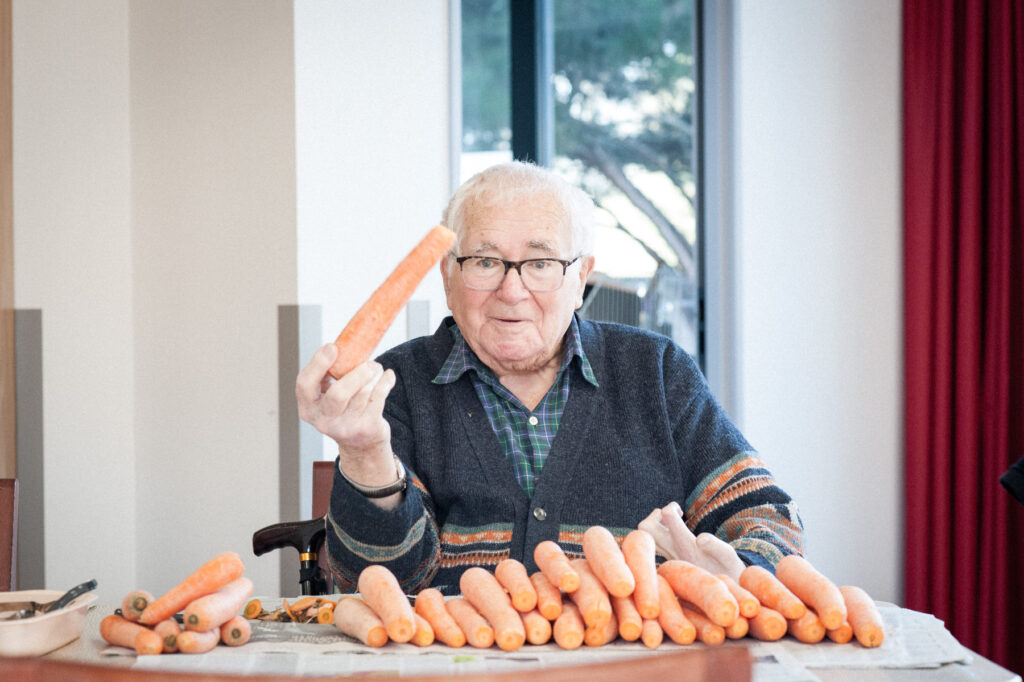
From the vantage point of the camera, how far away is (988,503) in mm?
2842

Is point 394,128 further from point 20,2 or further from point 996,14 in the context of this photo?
point 996,14

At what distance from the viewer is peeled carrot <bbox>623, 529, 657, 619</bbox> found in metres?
1.01

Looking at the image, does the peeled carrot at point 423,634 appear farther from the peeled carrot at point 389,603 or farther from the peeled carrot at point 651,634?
the peeled carrot at point 651,634

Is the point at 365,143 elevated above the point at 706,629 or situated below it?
above

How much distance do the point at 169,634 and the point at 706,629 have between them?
0.57 meters

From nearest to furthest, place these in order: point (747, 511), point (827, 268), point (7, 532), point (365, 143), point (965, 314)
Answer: point (747, 511) < point (7, 532) < point (965, 314) < point (827, 268) < point (365, 143)

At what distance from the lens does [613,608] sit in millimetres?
1041

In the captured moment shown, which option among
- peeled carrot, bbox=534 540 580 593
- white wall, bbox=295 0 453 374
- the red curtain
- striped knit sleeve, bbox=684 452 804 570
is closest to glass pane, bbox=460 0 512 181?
white wall, bbox=295 0 453 374

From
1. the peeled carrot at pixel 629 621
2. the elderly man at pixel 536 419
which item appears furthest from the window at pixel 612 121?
the peeled carrot at pixel 629 621

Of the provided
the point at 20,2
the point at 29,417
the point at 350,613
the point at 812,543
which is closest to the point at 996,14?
the point at 812,543

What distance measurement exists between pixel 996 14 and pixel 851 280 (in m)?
0.88

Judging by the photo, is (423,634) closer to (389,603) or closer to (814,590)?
(389,603)

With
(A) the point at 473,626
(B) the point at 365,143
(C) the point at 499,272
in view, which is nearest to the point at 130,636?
(A) the point at 473,626

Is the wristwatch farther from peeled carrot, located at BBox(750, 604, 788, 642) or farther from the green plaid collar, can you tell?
peeled carrot, located at BBox(750, 604, 788, 642)
